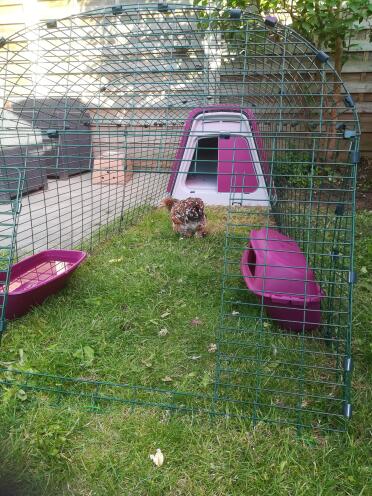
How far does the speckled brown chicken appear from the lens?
3.06 metres

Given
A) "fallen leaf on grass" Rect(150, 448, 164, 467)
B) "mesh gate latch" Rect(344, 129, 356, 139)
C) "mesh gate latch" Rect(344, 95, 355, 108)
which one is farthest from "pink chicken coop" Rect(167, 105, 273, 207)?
"fallen leaf on grass" Rect(150, 448, 164, 467)

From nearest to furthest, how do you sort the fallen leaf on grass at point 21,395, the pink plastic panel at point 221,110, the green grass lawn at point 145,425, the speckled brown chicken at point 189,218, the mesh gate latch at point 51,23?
the green grass lawn at point 145,425 → the fallen leaf on grass at point 21,395 → the mesh gate latch at point 51,23 → the pink plastic panel at point 221,110 → the speckled brown chicken at point 189,218

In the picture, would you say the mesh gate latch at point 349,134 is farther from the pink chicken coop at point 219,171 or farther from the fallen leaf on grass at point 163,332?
the pink chicken coop at point 219,171

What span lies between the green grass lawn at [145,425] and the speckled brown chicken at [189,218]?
87cm

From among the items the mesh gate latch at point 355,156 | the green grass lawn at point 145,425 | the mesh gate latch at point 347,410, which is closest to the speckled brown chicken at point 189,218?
the green grass lawn at point 145,425

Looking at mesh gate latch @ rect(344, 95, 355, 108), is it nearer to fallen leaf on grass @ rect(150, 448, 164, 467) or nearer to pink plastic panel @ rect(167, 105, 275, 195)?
pink plastic panel @ rect(167, 105, 275, 195)

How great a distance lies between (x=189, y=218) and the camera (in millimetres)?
3066

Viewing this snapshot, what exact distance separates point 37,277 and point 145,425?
1220 millimetres

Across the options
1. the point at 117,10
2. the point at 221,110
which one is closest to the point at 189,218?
the point at 221,110

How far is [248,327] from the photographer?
6.46 feet

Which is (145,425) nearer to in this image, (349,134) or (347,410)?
(347,410)

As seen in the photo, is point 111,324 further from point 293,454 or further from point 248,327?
point 293,454

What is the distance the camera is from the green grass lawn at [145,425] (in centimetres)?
123

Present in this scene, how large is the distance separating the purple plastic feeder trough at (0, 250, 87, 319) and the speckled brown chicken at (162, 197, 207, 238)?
911mm
